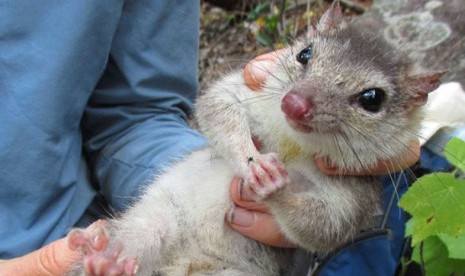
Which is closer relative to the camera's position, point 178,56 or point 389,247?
point 389,247

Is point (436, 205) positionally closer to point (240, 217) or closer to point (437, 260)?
point (437, 260)

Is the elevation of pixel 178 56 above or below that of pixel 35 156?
above

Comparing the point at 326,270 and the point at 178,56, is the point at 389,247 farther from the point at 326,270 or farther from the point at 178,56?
the point at 178,56

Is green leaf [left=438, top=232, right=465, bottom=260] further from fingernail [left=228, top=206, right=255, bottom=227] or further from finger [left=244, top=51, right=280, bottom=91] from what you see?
finger [left=244, top=51, right=280, bottom=91]

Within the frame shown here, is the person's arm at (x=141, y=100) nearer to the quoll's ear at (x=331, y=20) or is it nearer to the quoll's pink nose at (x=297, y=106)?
the quoll's ear at (x=331, y=20)

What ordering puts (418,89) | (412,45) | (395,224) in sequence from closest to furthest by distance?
(418,89) → (395,224) → (412,45)

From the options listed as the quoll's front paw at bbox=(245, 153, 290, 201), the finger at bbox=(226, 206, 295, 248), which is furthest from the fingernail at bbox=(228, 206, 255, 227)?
the quoll's front paw at bbox=(245, 153, 290, 201)

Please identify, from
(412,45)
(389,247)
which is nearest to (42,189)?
(389,247)

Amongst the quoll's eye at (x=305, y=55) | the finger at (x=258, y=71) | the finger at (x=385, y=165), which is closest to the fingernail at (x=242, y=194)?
the finger at (x=385, y=165)
